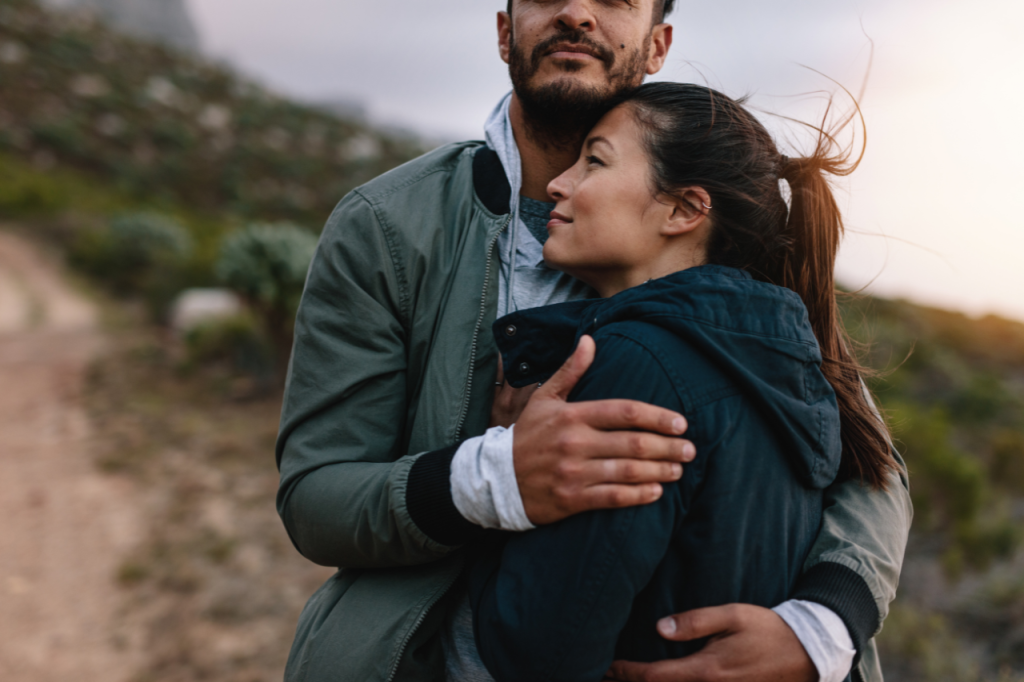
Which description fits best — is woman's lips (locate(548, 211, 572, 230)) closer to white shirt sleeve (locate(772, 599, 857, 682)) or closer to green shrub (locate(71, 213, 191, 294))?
white shirt sleeve (locate(772, 599, 857, 682))

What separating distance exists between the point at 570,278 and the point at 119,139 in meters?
24.4

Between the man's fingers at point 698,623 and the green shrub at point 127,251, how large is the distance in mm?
11783

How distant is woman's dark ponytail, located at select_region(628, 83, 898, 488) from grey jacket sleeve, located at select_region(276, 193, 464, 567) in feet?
2.46

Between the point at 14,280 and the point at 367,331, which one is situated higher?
the point at 14,280

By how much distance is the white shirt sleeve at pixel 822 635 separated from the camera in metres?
1.25

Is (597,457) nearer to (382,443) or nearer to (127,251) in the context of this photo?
(382,443)

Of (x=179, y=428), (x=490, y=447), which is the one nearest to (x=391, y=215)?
(x=490, y=447)

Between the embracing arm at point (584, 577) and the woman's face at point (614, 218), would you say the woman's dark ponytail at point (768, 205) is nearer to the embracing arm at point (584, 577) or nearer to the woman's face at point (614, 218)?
the woman's face at point (614, 218)

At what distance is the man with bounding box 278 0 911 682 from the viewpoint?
1.20 m

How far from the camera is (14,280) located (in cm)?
1052

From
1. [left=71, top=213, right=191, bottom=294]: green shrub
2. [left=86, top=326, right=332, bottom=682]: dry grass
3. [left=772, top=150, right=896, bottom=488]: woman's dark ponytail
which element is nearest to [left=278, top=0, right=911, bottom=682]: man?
[left=772, top=150, right=896, bottom=488]: woman's dark ponytail

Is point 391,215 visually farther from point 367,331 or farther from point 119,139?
point 119,139

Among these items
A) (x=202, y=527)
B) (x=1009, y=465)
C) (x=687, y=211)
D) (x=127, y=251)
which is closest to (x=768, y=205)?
(x=687, y=211)

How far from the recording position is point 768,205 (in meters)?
1.60
